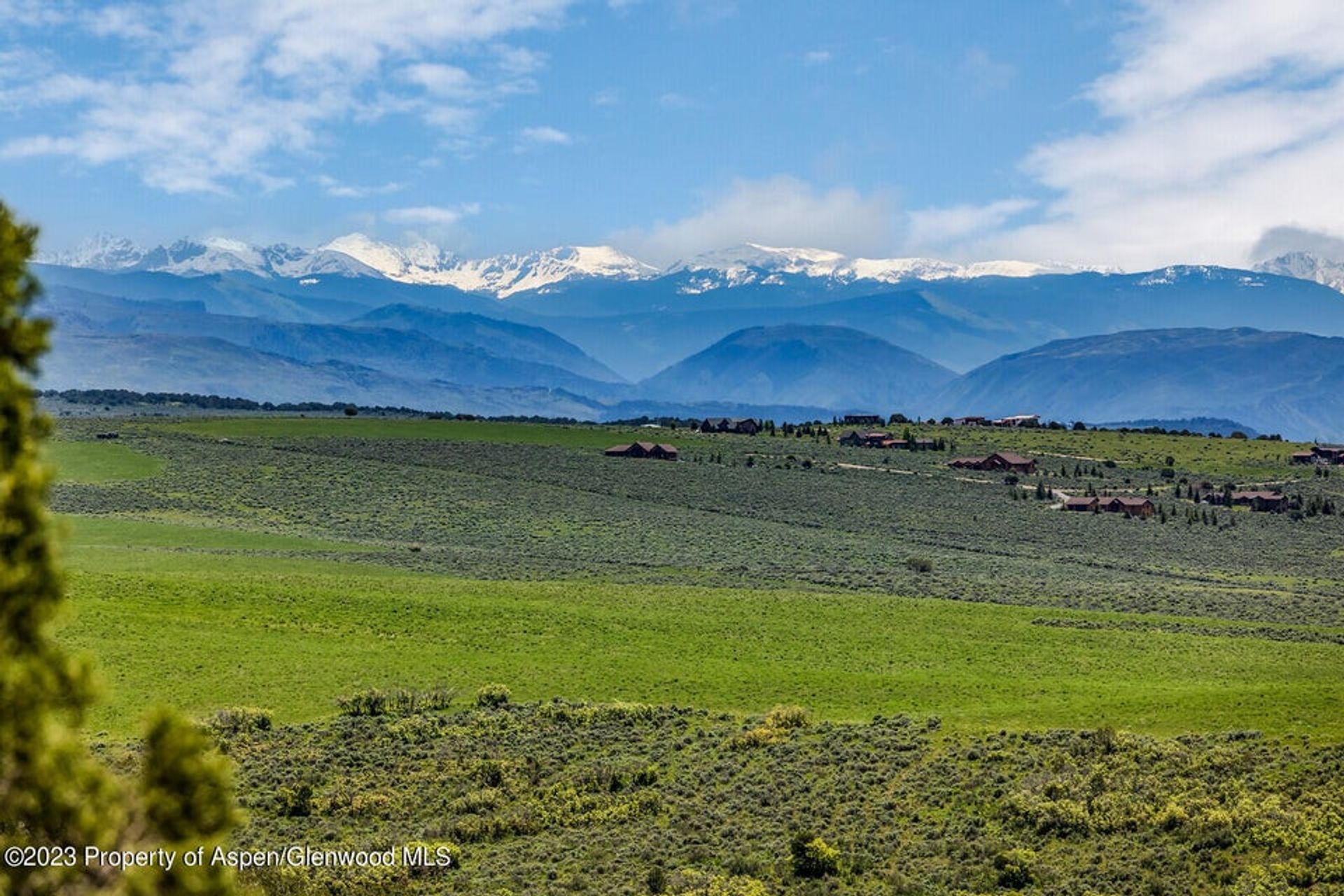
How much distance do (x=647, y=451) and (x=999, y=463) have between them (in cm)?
4128

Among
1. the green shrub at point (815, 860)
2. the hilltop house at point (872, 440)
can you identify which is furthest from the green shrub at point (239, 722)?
the hilltop house at point (872, 440)

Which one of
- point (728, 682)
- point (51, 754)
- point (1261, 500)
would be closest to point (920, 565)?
point (728, 682)

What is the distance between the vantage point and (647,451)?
422 feet

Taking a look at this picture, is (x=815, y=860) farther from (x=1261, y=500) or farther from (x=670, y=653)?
(x=1261, y=500)

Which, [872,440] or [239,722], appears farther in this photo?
[872,440]

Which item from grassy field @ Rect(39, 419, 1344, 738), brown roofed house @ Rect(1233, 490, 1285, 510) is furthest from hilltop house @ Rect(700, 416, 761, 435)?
brown roofed house @ Rect(1233, 490, 1285, 510)

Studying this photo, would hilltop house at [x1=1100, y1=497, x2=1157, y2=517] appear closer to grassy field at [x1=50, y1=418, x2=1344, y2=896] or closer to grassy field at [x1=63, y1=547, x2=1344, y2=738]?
grassy field at [x1=50, y1=418, x2=1344, y2=896]

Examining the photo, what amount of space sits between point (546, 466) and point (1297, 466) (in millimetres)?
95120

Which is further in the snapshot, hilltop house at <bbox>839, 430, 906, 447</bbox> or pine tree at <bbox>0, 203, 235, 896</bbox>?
hilltop house at <bbox>839, 430, 906, 447</bbox>

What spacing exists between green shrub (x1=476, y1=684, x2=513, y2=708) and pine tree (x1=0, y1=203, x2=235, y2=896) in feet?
97.9

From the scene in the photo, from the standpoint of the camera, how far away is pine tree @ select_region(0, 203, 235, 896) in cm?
674

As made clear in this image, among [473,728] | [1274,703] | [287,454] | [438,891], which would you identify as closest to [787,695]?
[473,728]

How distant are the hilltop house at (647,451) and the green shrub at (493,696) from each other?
89745 mm

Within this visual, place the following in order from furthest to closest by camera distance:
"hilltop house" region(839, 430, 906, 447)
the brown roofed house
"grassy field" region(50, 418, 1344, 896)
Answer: "hilltop house" region(839, 430, 906, 447)
the brown roofed house
"grassy field" region(50, 418, 1344, 896)
